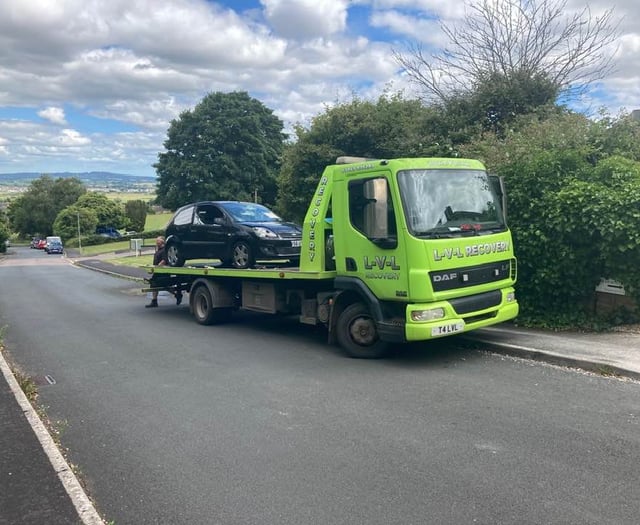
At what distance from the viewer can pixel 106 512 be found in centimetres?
396

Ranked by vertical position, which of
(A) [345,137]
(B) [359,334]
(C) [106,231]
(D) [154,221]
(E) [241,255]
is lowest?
(B) [359,334]

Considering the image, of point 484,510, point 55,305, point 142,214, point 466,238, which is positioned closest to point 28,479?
point 484,510

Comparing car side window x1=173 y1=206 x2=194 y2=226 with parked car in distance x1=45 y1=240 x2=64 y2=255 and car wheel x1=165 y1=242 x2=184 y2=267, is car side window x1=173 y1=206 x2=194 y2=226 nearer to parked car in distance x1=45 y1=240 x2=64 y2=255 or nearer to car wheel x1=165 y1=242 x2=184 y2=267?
car wheel x1=165 y1=242 x2=184 y2=267

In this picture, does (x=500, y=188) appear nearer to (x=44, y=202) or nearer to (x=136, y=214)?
(x=136, y=214)

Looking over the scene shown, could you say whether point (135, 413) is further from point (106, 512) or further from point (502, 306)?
point (502, 306)

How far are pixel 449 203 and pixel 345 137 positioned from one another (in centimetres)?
1267

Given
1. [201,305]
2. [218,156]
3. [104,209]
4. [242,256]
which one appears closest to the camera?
[242,256]

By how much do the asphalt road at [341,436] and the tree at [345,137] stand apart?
37.1ft

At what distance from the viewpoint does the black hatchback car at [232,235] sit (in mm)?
10703

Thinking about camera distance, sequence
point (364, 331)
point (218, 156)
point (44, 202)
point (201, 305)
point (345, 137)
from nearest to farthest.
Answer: point (364, 331) → point (201, 305) → point (345, 137) → point (218, 156) → point (44, 202)

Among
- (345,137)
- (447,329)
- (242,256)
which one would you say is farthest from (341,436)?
(345,137)

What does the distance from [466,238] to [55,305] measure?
13.2m

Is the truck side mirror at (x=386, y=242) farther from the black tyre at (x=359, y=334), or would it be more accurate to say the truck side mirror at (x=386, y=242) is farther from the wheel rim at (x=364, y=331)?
the wheel rim at (x=364, y=331)

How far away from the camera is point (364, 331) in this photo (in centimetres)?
815
